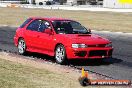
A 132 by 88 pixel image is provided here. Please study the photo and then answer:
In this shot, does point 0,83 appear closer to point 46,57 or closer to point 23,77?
point 23,77

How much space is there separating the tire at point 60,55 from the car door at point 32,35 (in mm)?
1424

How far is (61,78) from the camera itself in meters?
11.1

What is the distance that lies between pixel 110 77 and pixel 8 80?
3.13 metres

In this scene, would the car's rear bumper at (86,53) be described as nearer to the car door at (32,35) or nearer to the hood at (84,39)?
the hood at (84,39)

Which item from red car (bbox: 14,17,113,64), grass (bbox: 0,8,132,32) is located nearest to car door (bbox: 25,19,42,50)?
red car (bbox: 14,17,113,64)

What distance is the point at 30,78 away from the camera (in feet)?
35.7

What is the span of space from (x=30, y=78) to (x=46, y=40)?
172 inches

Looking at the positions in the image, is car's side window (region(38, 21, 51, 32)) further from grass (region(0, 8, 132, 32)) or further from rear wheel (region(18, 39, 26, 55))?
grass (region(0, 8, 132, 32))

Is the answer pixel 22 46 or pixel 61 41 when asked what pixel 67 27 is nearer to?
pixel 61 41

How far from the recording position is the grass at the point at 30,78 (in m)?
9.97

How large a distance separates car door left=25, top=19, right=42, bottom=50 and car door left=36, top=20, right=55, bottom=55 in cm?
23

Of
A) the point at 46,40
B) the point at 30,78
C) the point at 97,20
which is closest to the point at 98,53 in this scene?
the point at 46,40

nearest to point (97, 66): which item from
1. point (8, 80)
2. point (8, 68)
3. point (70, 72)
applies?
point (70, 72)

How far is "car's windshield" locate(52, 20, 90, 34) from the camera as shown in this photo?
15.1m
